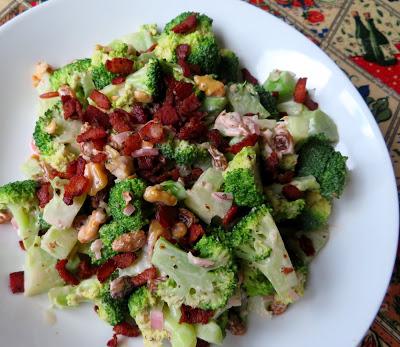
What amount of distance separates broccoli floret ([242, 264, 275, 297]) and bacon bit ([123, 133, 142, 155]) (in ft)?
2.29

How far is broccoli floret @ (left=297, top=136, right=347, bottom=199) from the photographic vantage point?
A: 212 cm

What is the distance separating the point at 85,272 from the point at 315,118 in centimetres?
125

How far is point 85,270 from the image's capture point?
2.13 m

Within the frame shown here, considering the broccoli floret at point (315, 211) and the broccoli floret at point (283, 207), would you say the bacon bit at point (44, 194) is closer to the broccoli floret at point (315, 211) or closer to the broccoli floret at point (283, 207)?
the broccoli floret at point (283, 207)

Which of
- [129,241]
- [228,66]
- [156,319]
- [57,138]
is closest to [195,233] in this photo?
[129,241]

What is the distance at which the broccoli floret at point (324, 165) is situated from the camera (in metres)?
2.12

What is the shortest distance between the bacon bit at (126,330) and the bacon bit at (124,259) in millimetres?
272

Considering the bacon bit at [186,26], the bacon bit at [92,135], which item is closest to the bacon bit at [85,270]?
the bacon bit at [92,135]

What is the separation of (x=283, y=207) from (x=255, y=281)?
0.34 metres

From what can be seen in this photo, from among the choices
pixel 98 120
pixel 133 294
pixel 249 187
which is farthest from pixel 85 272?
pixel 249 187

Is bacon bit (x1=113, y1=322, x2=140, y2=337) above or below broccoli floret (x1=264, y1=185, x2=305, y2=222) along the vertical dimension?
below

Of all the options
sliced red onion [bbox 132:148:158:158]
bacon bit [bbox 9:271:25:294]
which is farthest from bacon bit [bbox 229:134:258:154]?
bacon bit [bbox 9:271:25:294]

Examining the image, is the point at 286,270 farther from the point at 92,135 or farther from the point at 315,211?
the point at 92,135

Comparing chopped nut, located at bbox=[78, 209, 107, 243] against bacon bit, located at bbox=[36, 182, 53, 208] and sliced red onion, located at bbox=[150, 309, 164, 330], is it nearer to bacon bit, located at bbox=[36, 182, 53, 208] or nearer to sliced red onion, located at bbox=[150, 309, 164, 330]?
bacon bit, located at bbox=[36, 182, 53, 208]
